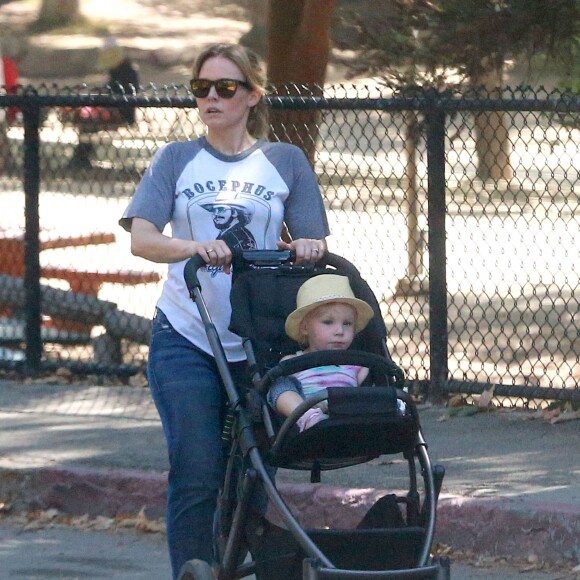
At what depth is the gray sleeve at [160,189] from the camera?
4.04 metres

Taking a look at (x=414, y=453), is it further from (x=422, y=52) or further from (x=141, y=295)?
(x=141, y=295)

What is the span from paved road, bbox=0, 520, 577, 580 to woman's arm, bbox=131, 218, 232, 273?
1611 millimetres

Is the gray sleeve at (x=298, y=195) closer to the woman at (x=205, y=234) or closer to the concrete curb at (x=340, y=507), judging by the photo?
the woman at (x=205, y=234)

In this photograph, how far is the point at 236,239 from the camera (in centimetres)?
407

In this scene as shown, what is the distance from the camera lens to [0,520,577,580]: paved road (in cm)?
508

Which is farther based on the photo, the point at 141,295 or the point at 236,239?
the point at 141,295

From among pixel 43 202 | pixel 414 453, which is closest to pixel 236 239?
pixel 414 453

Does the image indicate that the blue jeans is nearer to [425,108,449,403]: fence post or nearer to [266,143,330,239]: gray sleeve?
[266,143,330,239]: gray sleeve

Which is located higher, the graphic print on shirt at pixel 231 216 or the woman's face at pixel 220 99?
the woman's face at pixel 220 99

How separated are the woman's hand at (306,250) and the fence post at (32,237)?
432 centimetres

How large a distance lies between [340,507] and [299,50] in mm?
3978

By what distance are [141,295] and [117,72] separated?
15.1 m

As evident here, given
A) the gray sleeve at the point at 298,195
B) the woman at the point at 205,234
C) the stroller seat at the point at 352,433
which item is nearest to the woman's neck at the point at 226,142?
the woman at the point at 205,234

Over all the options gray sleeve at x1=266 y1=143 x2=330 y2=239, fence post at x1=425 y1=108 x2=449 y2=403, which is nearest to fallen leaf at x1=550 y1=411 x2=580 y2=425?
fence post at x1=425 y1=108 x2=449 y2=403
